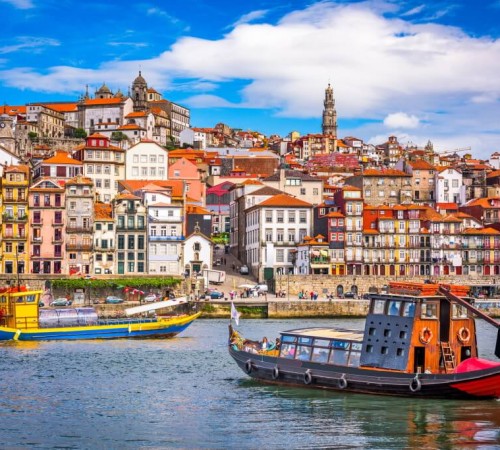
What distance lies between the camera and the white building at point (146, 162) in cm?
11338

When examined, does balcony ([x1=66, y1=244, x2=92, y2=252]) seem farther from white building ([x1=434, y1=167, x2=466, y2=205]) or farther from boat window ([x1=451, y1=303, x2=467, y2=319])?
boat window ([x1=451, y1=303, x2=467, y2=319])

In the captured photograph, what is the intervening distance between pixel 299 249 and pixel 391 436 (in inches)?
2773

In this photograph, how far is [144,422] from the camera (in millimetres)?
30734

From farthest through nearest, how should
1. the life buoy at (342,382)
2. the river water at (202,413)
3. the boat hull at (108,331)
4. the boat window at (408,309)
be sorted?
the boat hull at (108,331), the life buoy at (342,382), the boat window at (408,309), the river water at (202,413)

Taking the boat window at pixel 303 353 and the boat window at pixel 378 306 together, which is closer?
the boat window at pixel 378 306

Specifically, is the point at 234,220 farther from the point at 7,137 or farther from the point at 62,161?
the point at 7,137

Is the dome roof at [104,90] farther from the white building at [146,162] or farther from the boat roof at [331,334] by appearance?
the boat roof at [331,334]

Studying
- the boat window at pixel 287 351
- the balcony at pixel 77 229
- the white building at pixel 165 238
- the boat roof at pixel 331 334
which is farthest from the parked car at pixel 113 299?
the boat window at pixel 287 351

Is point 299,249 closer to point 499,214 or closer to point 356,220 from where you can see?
point 356,220

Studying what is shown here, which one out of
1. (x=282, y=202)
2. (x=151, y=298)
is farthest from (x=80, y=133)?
(x=151, y=298)

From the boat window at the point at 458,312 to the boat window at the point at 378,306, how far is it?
7.47 ft

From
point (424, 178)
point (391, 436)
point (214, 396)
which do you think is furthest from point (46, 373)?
point (424, 178)

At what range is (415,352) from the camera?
33281 mm

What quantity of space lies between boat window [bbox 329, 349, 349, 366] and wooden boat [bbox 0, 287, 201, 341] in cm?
2554
